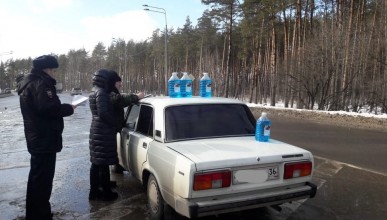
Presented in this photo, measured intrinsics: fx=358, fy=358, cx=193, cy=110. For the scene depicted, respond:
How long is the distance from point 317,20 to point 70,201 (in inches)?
1271

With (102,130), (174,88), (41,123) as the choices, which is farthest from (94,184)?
(174,88)

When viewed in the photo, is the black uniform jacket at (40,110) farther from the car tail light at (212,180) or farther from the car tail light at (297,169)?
the car tail light at (297,169)

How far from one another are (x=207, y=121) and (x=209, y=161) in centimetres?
113

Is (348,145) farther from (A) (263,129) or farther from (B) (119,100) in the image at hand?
(B) (119,100)

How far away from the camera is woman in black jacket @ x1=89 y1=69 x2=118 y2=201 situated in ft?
16.7

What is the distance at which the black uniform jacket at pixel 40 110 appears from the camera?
413 cm

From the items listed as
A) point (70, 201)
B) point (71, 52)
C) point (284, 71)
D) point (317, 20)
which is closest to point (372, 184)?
point (70, 201)

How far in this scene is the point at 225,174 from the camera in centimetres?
369

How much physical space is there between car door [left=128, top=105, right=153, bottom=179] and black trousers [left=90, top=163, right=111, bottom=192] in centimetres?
37

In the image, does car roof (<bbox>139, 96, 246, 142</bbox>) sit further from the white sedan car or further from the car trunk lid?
the car trunk lid

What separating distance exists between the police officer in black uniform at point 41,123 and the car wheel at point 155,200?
121 cm

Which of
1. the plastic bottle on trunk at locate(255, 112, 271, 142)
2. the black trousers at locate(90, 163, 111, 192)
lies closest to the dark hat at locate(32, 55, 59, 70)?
the black trousers at locate(90, 163, 111, 192)

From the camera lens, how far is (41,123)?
4215 mm

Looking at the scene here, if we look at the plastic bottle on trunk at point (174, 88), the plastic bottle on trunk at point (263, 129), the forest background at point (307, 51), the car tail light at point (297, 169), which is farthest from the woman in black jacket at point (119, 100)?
the forest background at point (307, 51)
